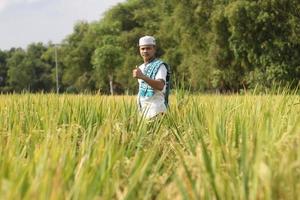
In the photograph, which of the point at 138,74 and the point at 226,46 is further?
the point at 226,46

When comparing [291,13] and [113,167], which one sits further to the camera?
[291,13]

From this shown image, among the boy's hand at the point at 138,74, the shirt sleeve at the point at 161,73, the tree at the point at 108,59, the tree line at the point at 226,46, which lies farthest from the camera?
the tree at the point at 108,59

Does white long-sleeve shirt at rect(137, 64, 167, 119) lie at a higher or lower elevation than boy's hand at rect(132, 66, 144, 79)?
lower

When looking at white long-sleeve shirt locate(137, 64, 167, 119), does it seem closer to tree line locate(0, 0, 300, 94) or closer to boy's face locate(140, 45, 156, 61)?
boy's face locate(140, 45, 156, 61)

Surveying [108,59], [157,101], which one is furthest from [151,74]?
[108,59]

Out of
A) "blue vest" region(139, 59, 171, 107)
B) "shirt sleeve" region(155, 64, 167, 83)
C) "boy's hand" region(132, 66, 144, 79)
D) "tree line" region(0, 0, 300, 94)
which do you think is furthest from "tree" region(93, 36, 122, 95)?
"boy's hand" region(132, 66, 144, 79)

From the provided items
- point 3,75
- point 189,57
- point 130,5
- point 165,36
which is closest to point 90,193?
point 189,57

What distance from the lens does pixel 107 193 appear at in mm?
1800

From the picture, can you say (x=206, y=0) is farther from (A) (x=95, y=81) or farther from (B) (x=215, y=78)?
(A) (x=95, y=81)

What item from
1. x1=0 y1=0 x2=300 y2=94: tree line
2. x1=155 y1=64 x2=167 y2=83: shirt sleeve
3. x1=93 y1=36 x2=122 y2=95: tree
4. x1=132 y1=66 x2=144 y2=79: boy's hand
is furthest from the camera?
x1=93 y1=36 x2=122 y2=95: tree

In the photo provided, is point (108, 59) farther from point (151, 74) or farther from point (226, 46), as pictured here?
point (151, 74)

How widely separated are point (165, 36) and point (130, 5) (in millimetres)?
17249

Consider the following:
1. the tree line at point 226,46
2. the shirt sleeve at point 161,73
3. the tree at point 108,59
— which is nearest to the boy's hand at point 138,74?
the shirt sleeve at point 161,73

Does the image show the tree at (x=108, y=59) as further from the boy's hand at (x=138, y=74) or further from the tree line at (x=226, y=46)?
the boy's hand at (x=138, y=74)
